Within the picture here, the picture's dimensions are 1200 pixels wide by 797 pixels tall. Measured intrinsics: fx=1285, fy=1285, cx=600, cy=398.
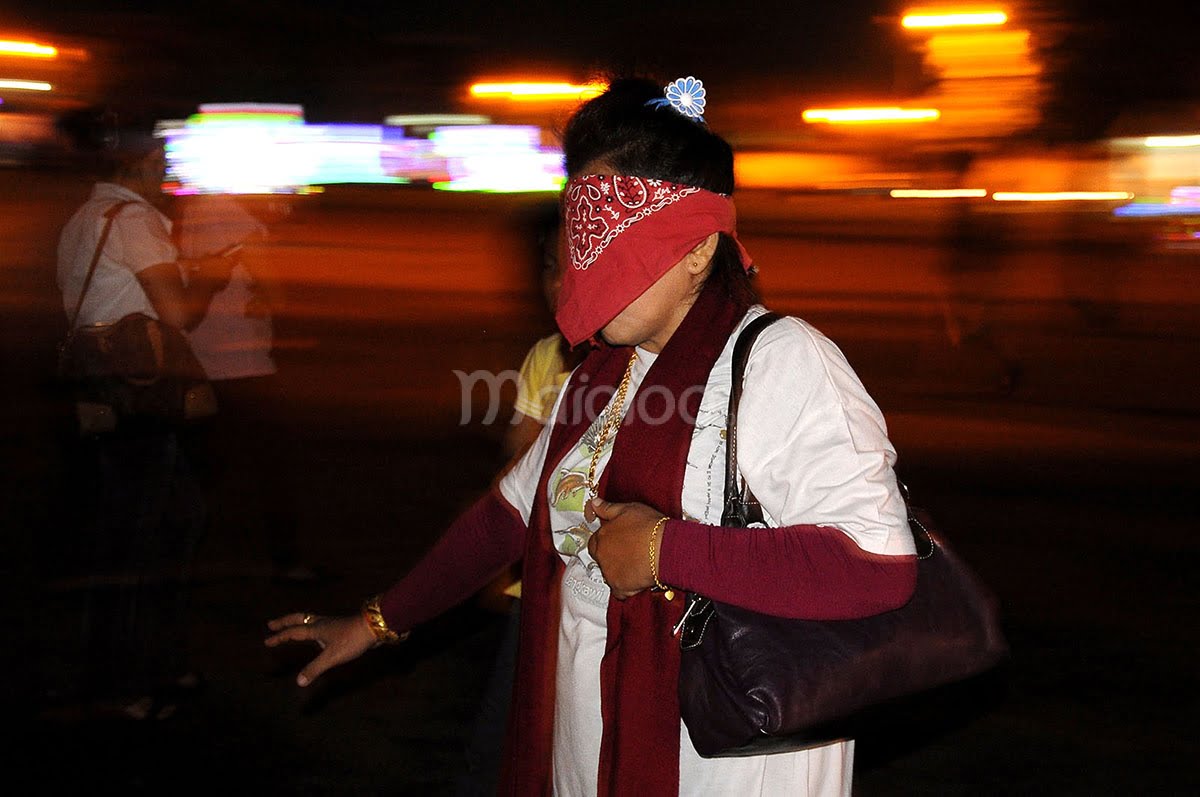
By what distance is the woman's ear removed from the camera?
2064 millimetres

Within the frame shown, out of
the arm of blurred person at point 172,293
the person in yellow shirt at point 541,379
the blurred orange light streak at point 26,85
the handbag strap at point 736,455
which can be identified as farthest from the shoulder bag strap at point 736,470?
the blurred orange light streak at point 26,85

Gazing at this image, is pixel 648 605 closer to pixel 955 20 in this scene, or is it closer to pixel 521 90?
pixel 955 20

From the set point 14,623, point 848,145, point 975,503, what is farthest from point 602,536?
point 848,145

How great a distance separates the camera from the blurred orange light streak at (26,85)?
31.7 meters

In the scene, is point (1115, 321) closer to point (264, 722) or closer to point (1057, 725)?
point (1057, 725)

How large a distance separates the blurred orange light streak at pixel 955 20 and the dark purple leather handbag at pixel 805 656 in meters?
19.2

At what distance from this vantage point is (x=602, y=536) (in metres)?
1.95

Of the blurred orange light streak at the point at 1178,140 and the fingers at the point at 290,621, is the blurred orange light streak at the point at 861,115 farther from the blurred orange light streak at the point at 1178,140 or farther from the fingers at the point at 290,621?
the fingers at the point at 290,621

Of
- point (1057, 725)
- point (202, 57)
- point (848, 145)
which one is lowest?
point (1057, 725)

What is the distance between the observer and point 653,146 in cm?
203

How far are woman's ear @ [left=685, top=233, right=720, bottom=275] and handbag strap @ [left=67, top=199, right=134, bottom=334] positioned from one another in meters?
3.19

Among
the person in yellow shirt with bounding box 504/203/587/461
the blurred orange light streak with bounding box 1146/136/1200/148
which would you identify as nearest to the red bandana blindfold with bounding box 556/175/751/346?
the person in yellow shirt with bounding box 504/203/587/461

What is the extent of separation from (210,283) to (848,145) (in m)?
26.3

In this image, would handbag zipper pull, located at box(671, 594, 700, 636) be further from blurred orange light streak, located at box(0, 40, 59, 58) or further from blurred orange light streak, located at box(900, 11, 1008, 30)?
blurred orange light streak, located at box(0, 40, 59, 58)
